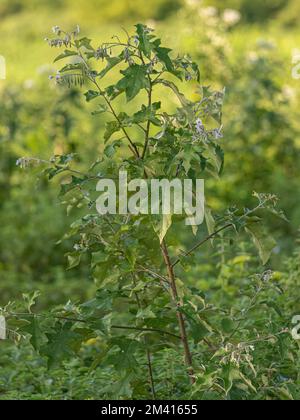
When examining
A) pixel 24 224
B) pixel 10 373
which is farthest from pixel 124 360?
pixel 24 224

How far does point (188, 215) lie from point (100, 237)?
31cm

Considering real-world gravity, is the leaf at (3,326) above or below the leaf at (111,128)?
below

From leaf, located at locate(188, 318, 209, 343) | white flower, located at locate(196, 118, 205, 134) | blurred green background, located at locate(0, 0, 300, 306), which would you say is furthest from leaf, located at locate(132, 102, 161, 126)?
blurred green background, located at locate(0, 0, 300, 306)

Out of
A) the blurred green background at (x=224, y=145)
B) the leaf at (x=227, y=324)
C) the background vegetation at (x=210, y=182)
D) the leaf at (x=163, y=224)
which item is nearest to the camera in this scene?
the leaf at (x=163, y=224)

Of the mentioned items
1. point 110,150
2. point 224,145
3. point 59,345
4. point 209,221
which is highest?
point 224,145

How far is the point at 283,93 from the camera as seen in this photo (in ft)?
23.8

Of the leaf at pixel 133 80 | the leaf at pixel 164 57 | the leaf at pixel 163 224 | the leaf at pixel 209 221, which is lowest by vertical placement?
the leaf at pixel 163 224

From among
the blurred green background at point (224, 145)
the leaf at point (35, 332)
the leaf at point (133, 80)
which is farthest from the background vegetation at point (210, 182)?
the leaf at point (133, 80)

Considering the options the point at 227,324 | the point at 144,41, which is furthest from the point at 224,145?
the point at 144,41

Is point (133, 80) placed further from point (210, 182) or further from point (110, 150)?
point (210, 182)

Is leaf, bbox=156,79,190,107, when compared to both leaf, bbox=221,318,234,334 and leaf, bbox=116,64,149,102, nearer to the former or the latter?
leaf, bbox=116,64,149,102

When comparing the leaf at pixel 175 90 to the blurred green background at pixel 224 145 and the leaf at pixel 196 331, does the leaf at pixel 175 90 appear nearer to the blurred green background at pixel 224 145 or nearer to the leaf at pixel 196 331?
the leaf at pixel 196 331
